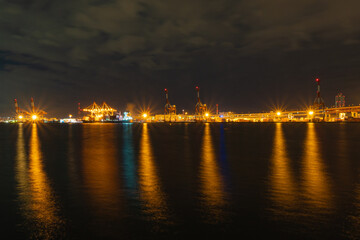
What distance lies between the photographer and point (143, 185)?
10.9 metres

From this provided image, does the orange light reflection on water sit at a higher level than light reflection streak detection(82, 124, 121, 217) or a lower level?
higher

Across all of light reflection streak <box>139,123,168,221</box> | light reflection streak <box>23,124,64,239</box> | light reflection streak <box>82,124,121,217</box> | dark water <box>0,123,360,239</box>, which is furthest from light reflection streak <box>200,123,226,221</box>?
light reflection streak <box>23,124,64,239</box>

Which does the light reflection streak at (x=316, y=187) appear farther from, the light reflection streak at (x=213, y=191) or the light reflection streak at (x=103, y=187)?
the light reflection streak at (x=103, y=187)

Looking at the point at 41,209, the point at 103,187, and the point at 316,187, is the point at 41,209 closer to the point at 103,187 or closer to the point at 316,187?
the point at 103,187

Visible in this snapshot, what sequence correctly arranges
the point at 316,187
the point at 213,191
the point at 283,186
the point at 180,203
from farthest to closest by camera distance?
1. the point at 283,186
2. the point at 316,187
3. the point at 213,191
4. the point at 180,203

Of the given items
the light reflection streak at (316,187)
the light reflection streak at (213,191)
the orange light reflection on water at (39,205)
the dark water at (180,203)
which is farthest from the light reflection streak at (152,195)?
the light reflection streak at (316,187)

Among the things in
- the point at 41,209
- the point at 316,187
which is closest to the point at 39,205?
the point at 41,209

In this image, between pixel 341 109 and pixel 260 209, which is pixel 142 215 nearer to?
pixel 260 209

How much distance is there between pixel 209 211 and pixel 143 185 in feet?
13.1

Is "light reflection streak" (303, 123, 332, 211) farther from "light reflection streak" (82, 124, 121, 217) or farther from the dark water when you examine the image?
"light reflection streak" (82, 124, 121, 217)

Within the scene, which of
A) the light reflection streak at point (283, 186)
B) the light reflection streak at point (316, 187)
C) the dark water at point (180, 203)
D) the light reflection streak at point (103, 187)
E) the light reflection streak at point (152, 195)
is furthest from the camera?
the light reflection streak at point (283, 186)

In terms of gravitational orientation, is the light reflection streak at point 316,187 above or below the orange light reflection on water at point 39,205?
below

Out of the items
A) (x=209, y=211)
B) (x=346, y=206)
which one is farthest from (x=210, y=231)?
(x=346, y=206)

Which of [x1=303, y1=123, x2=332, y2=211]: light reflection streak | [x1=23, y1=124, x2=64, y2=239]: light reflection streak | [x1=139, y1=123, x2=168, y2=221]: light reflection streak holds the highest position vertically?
[x1=23, y1=124, x2=64, y2=239]: light reflection streak
